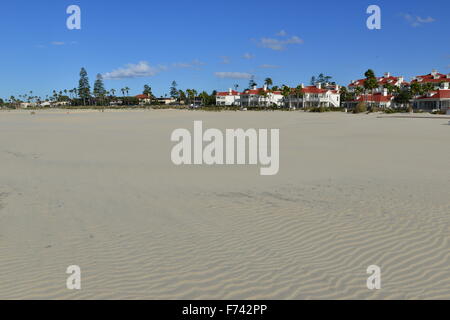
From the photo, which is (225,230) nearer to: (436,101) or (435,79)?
(436,101)

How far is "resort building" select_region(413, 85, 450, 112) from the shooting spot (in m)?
71.7

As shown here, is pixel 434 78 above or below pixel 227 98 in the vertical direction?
above

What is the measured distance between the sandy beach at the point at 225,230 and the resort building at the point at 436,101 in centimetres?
6729

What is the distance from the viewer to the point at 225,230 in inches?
293

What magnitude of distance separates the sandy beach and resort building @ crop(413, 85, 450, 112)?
2649 inches

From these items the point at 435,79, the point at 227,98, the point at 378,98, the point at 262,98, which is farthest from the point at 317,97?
the point at 227,98

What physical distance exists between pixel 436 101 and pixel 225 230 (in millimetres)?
78481

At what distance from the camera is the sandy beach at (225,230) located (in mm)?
5219

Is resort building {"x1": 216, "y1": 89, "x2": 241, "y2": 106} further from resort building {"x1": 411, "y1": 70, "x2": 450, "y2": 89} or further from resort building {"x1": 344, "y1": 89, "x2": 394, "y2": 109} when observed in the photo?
resort building {"x1": 411, "y1": 70, "x2": 450, "y2": 89}

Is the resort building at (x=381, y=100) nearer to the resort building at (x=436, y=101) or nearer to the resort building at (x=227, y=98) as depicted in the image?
the resort building at (x=436, y=101)

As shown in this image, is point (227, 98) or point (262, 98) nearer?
point (262, 98)

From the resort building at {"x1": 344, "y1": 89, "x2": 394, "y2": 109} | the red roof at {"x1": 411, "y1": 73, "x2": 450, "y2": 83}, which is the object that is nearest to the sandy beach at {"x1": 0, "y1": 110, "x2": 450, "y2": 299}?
the resort building at {"x1": 344, "y1": 89, "x2": 394, "y2": 109}

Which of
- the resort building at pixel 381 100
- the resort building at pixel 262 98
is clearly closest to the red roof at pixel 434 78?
the resort building at pixel 381 100
